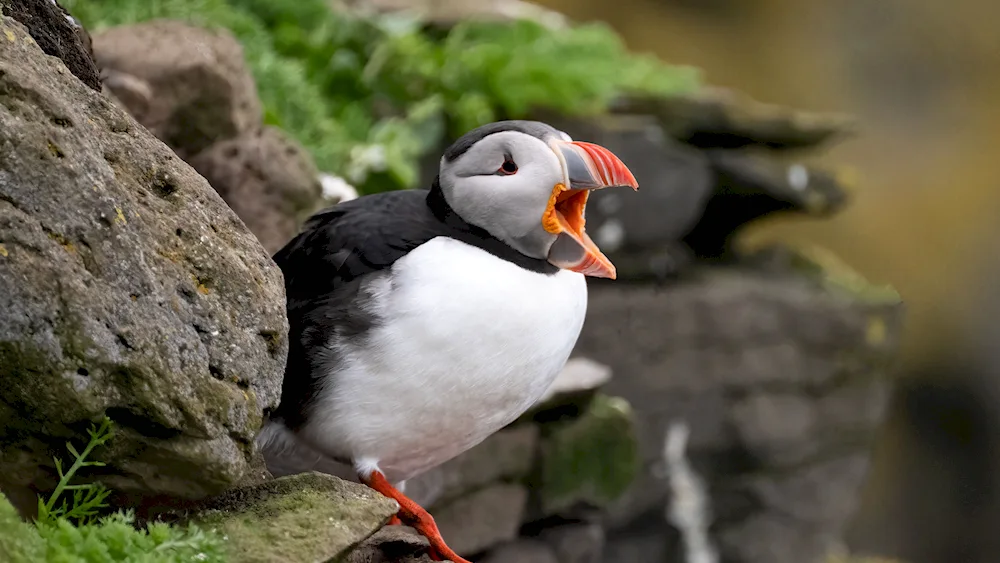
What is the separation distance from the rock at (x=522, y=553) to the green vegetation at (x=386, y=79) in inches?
59.7

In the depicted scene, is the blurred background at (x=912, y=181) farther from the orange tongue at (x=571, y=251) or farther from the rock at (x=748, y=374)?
the orange tongue at (x=571, y=251)

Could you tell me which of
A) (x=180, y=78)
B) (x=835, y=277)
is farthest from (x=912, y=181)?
(x=180, y=78)

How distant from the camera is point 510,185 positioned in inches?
82.9

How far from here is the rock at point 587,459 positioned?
147 inches

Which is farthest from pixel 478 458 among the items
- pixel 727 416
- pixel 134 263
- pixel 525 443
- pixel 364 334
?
pixel 727 416

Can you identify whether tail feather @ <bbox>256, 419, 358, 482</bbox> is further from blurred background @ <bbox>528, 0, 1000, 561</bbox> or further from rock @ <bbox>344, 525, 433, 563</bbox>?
blurred background @ <bbox>528, 0, 1000, 561</bbox>

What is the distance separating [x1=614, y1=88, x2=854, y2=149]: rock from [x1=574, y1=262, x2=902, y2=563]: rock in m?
0.73

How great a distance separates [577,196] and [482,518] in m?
1.61

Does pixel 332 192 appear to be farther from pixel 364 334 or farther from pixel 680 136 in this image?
pixel 680 136

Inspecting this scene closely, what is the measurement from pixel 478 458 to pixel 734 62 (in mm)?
9232

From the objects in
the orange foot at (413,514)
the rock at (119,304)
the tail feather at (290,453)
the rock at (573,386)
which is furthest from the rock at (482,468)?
the rock at (119,304)

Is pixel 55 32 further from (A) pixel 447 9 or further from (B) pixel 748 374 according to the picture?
(A) pixel 447 9

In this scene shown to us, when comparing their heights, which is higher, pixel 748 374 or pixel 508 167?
pixel 508 167

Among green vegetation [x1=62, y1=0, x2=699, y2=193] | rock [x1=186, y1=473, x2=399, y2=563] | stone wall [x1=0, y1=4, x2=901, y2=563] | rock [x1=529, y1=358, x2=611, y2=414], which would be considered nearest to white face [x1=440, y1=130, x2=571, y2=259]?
stone wall [x1=0, y1=4, x2=901, y2=563]
